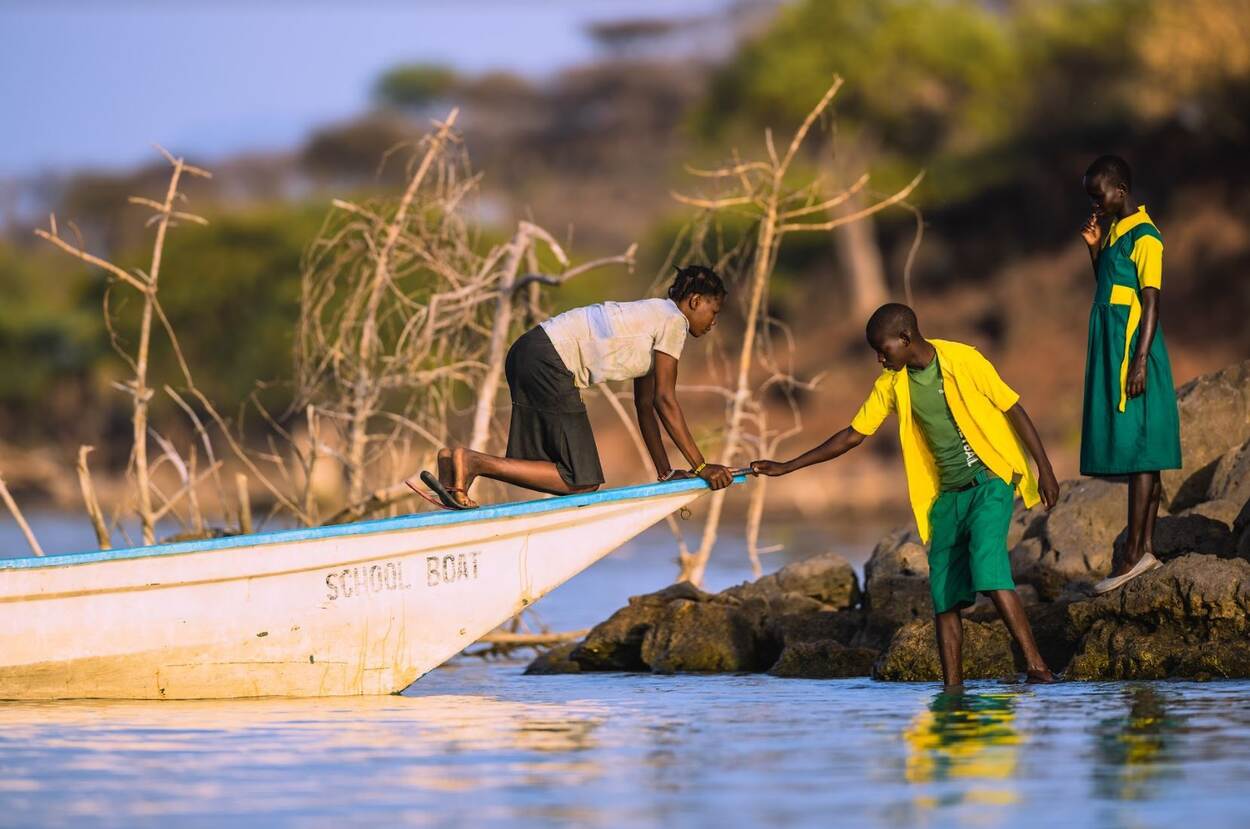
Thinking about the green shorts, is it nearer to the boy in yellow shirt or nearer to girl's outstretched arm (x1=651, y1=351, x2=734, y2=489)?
the boy in yellow shirt

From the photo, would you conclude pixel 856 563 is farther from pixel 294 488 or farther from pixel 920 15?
pixel 920 15

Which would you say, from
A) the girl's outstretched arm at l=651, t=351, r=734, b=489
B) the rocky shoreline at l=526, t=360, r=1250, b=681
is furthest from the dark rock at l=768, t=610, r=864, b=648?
the girl's outstretched arm at l=651, t=351, r=734, b=489

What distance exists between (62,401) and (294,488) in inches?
1441

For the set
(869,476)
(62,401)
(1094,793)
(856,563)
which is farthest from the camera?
(62,401)

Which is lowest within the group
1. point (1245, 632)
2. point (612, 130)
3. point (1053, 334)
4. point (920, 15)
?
point (1245, 632)

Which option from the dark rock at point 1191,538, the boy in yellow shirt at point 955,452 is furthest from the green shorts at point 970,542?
the dark rock at point 1191,538

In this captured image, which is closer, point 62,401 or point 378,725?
point 378,725

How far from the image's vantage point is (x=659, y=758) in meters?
7.28

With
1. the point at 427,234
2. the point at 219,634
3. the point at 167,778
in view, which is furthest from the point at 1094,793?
the point at 427,234

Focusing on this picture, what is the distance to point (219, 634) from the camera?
9273 millimetres

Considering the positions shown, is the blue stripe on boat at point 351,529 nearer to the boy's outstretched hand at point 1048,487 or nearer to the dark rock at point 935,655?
the dark rock at point 935,655

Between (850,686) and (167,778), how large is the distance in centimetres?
364

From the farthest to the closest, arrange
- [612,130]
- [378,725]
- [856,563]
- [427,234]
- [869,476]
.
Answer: [612,130] < [869,476] < [856,563] < [427,234] < [378,725]

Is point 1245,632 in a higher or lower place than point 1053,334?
lower
